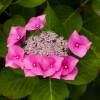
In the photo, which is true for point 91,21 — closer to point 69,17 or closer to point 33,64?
point 69,17

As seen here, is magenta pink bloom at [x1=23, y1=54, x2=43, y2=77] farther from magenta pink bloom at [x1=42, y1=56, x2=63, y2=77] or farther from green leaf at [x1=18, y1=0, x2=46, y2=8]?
green leaf at [x1=18, y1=0, x2=46, y2=8]

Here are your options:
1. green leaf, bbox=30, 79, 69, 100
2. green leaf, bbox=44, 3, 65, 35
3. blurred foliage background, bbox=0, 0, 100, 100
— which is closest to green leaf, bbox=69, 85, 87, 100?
blurred foliage background, bbox=0, 0, 100, 100

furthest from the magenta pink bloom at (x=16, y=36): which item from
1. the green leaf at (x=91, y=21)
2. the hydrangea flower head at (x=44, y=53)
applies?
the green leaf at (x=91, y=21)

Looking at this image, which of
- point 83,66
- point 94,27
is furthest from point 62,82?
point 94,27

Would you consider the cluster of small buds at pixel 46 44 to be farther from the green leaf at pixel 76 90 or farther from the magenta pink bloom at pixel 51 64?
the green leaf at pixel 76 90

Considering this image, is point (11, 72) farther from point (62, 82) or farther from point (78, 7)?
point (78, 7)
